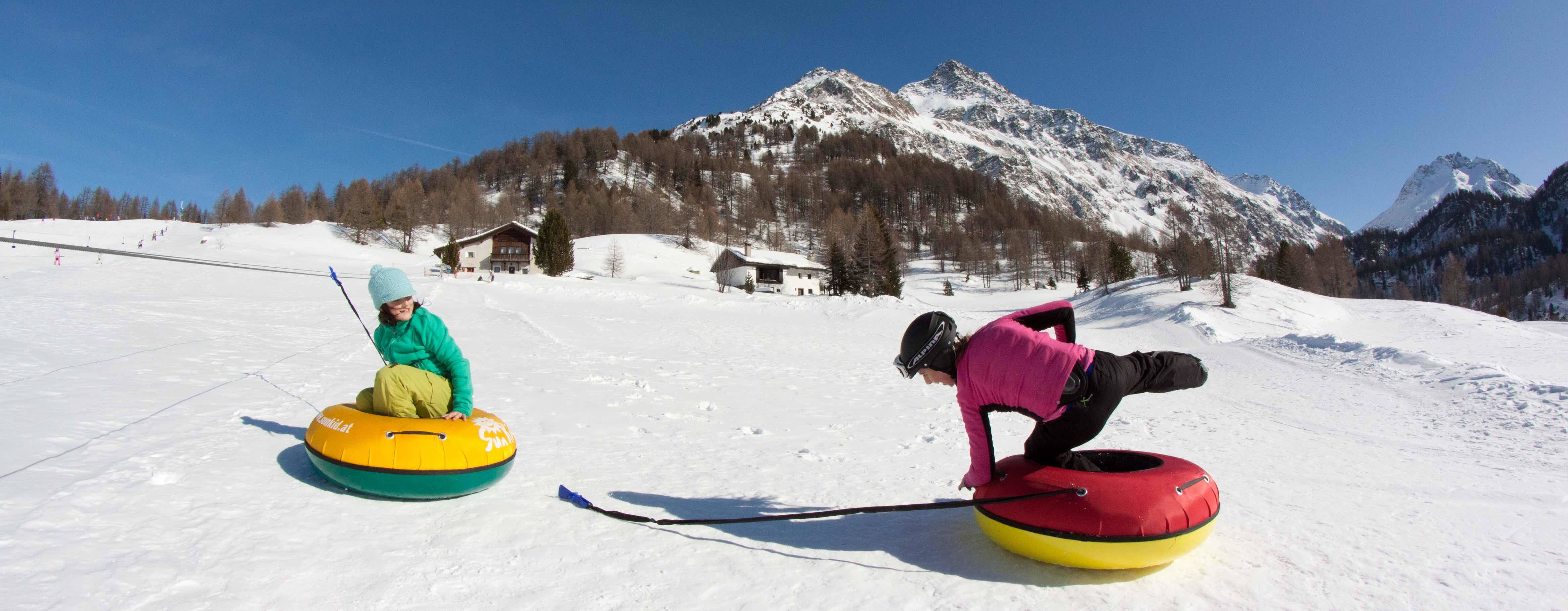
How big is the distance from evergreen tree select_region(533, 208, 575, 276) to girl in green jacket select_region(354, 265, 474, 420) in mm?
53211

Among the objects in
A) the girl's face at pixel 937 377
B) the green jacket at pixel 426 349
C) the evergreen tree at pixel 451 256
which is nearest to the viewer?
the girl's face at pixel 937 377

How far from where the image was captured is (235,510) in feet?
12.0

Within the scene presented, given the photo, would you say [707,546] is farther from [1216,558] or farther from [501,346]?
[501,346]

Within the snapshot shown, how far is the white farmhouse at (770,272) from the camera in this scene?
65875 mm

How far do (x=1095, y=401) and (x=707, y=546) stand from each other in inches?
95.6

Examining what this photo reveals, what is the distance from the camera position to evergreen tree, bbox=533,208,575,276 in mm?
55219

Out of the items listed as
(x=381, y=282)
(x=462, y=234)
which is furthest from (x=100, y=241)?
(x=381, y=282)

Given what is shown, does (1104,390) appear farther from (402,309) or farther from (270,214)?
(270,214)

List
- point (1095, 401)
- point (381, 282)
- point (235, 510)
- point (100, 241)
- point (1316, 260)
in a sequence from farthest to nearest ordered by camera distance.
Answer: point (1316, 260) → point (100, 241) → point (381, 282) → point (235, 510) → point (1095, 401)

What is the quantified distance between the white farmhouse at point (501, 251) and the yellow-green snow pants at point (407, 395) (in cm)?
6087

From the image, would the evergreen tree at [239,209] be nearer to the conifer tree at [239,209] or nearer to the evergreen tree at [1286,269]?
the conifer tree at [239,209]

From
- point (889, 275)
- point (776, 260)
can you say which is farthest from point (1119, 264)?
point (776, 260)

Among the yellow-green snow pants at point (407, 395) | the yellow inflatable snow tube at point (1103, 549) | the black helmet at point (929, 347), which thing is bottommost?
the yellow inflatable snow tube at point (1103, 549)

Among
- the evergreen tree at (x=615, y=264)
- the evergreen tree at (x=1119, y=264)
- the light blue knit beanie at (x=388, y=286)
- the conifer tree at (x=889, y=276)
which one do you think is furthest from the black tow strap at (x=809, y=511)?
the evergreen tree at (x=1119, y=264)
